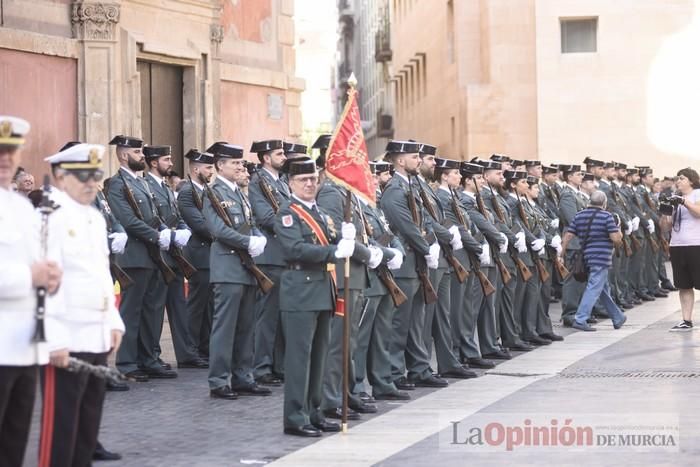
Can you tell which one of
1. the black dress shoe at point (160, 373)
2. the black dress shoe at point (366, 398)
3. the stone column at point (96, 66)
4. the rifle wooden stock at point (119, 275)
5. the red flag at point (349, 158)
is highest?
the stone column at point (96, 66)

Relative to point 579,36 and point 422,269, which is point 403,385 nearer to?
point 422,269

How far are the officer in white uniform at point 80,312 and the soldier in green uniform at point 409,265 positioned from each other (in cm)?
561

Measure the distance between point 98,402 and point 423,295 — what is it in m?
5.97

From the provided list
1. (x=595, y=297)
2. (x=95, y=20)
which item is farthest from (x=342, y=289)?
(x=95, y=20)

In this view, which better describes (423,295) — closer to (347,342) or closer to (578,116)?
→ (347,342)

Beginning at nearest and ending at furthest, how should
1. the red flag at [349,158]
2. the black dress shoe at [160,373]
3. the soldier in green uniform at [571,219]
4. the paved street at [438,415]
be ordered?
the paved street at [438,415]
the red flag at [349,158]
the black dress shoe at [160,373]
the soldier in green uniform at [571,219]

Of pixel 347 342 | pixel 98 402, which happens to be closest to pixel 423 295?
pixel 347 342

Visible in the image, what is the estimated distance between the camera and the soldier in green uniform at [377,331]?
504 inches

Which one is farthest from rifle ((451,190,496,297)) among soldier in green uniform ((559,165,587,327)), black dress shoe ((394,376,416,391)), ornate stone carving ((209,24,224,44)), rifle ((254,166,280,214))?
ornate stone carving ((209,24,224,44))

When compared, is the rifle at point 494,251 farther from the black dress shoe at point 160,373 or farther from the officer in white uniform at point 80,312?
the officer in white uniform at point 80,312

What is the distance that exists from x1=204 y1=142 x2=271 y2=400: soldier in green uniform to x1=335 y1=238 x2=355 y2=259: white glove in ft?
8.11

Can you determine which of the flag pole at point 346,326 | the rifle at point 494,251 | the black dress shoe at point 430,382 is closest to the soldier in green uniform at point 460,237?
the rifle at point 494,251

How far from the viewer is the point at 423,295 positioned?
1395cm

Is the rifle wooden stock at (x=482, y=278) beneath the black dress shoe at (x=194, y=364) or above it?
above
